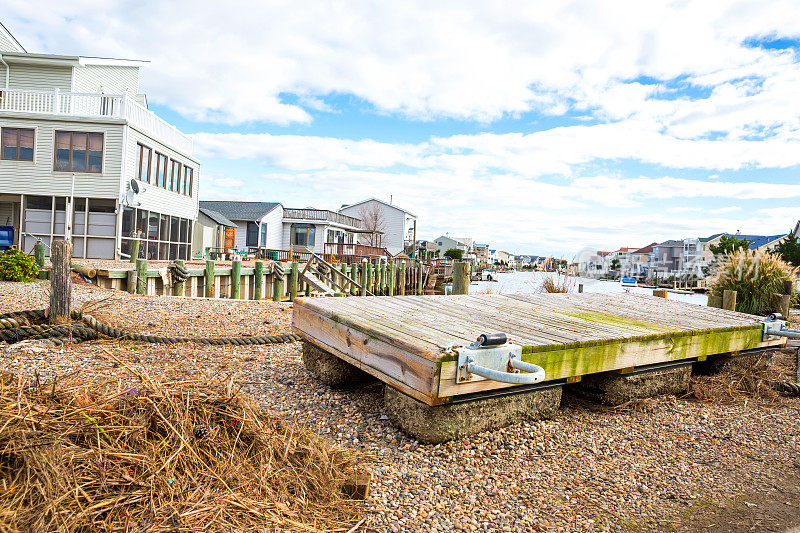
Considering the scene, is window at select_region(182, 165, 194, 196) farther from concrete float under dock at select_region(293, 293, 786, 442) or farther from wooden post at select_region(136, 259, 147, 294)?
concrete float under dock at select_region(293, 293, 786, 442)

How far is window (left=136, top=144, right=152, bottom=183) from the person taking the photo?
17.7m

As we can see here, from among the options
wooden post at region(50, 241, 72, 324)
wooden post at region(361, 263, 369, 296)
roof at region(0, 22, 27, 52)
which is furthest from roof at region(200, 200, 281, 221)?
wooden post at region(50, 241, 72, 324)

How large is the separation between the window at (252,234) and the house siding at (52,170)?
61.4 ft

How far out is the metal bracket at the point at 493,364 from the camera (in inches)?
110

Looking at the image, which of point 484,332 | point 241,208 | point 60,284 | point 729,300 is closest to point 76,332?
point 60,284

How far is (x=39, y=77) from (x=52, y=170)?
468 centimetres

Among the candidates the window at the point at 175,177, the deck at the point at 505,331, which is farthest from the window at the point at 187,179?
the deck at the point at 505,331

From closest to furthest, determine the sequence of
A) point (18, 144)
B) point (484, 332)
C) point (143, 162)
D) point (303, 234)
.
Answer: point (484, 332)
point (18, 144)
point (143, 162)
point (303, 234)

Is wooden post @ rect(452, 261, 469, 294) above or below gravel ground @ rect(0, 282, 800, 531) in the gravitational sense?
above

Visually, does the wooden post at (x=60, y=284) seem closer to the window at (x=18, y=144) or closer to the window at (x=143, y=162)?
the window at (x=143, y=162)

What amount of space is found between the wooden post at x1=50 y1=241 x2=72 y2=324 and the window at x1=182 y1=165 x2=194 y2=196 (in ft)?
55.9

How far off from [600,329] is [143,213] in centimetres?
1785

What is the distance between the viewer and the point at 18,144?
16.7 metres

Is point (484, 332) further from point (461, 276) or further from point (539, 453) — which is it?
point (461, 276)
